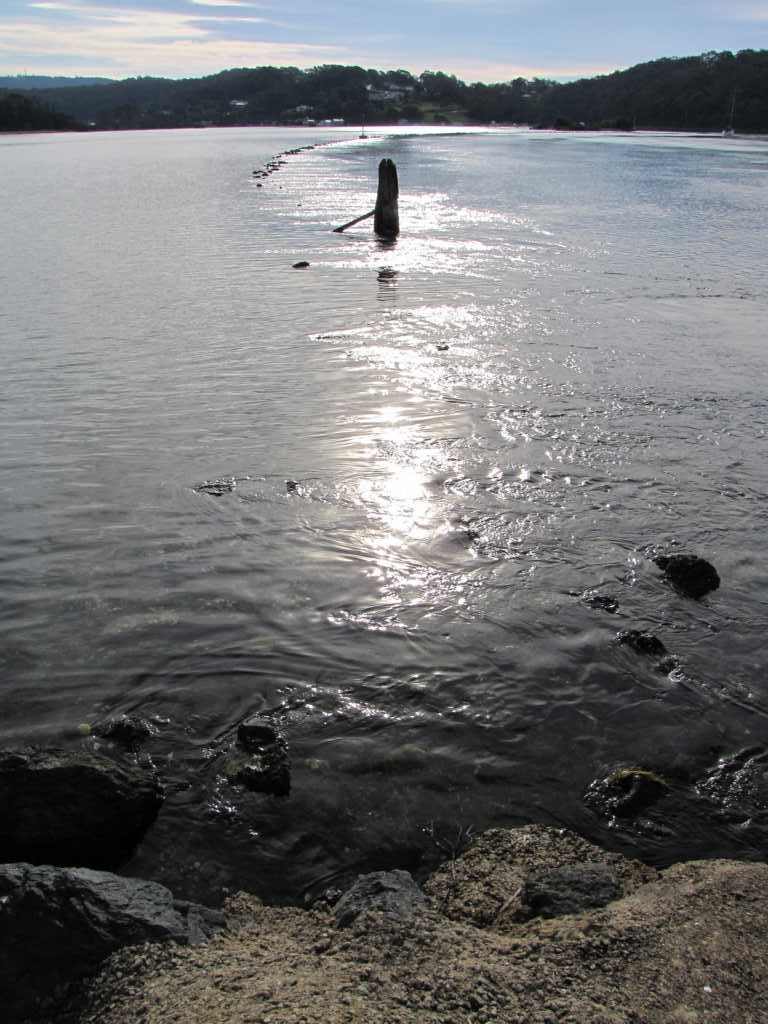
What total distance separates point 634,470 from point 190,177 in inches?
2351

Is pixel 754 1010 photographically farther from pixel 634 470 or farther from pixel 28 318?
pixel 28 318

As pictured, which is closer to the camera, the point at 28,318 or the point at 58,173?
the point at 28,318

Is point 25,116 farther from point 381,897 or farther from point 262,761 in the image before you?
point 381,897

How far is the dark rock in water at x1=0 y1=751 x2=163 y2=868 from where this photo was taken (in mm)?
4535

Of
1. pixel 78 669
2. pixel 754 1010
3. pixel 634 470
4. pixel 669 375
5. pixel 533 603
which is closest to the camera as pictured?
pixel 754 1010

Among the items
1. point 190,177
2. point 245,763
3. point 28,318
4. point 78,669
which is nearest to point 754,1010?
point 245,763

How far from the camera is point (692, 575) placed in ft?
24.7

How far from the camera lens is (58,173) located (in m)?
66.2

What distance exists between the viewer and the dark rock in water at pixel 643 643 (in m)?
6.71

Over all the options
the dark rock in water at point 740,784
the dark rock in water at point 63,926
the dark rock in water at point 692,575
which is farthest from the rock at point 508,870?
the dark rock in water at point 692,575

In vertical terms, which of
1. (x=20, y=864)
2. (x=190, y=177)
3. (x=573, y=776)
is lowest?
(x=573, y=776)

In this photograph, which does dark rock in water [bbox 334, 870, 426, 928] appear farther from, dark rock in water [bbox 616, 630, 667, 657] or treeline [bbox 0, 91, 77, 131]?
treeline [bbox 0, 91, 77, 131]

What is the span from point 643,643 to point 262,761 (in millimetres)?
3151

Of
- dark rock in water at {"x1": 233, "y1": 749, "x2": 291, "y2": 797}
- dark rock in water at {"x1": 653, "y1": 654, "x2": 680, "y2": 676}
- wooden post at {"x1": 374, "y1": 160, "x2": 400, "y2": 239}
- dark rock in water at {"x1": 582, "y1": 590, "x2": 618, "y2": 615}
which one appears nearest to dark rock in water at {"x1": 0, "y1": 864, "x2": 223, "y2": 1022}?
dark rock in water at {"x1": 233, "y1": 749, "x2": 291, "y2": 797}
